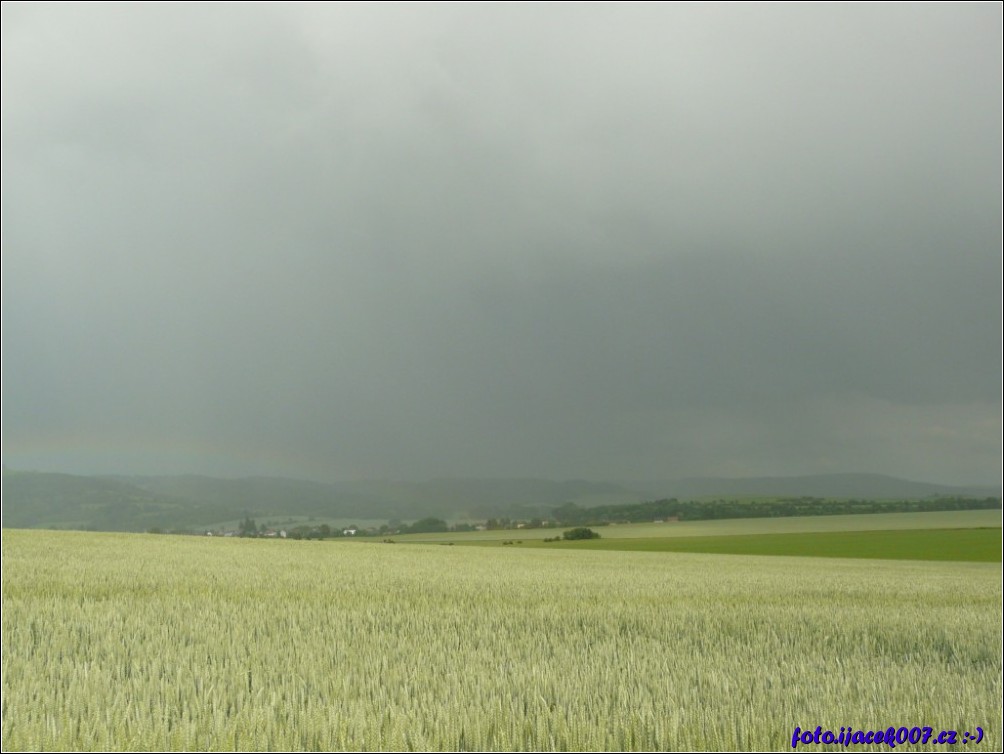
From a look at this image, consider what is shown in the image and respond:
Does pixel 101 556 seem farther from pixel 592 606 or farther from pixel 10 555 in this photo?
pixel 592 606

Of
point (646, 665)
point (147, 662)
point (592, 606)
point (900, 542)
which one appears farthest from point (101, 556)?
point (900, 542)

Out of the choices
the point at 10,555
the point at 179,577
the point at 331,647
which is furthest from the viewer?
the point at 10,555

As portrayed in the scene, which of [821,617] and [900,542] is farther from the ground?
[821,617]

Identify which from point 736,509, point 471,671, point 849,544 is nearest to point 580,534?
point 849,544

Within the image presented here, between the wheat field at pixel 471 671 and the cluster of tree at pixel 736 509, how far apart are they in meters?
94.1

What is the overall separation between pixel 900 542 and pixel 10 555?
64359 mm

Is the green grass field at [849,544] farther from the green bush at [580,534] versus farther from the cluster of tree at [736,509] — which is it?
the cluster of tree at [736,509]

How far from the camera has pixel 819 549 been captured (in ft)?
206

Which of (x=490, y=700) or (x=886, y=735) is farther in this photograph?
(x=490, y=700)

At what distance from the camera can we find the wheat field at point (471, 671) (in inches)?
206

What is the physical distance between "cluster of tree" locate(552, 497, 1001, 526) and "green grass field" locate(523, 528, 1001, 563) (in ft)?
89.1

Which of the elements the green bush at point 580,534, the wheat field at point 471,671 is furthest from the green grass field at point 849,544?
the wheat field at point 471,671

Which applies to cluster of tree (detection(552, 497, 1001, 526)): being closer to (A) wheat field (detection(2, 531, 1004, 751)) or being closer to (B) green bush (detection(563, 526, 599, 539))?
(B) green bush (detection(563, 526, 599, 539))

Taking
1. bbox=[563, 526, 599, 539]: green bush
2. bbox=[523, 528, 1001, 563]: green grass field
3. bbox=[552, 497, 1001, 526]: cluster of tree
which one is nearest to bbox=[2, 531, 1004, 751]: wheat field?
bbox=[523, 528, 1001, 563]: green grass field
